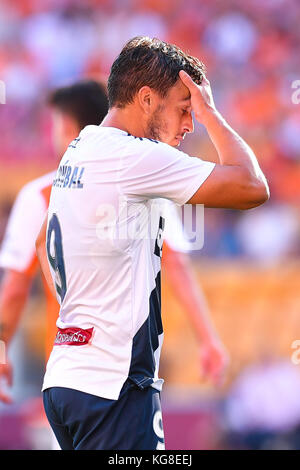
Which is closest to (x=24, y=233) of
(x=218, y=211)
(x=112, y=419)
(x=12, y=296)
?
(x=12, y=296)

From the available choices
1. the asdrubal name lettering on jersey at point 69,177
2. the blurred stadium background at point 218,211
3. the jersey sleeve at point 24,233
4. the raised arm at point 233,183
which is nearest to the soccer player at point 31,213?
the jersey sleeve at point 24,233

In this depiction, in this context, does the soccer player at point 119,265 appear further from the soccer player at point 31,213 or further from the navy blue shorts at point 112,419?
the soccer player at point 31,213

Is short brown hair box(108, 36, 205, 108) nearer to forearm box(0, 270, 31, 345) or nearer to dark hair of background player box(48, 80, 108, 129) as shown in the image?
dark hair of background player box(48, 80, 108, 129)

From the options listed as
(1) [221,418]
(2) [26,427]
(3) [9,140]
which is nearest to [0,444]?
(2) [26,427]

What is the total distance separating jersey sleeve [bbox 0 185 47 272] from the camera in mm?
3773

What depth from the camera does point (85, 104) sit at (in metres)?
3.86

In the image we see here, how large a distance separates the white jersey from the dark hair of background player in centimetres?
164

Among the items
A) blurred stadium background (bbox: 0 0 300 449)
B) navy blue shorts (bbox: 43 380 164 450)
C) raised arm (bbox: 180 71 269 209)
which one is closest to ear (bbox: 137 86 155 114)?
raised arm (bbox: 180 71 269 209)

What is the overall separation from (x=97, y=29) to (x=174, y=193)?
6.14 metres

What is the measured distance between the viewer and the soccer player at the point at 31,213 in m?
3.79

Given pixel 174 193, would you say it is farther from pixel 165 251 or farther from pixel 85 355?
pixel 165 251

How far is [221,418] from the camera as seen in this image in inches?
260

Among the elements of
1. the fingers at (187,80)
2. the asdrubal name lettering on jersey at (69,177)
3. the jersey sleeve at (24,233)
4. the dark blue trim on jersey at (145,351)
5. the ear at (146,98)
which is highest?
the jersey sleeve at (24,233)

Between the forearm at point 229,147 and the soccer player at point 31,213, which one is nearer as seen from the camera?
the forearm at point 229,147
